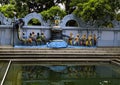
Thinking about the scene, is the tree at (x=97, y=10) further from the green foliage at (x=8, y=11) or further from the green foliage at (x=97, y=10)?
the green foliage at (x=8, y=11)

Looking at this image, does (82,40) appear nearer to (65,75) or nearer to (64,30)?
(64,30)

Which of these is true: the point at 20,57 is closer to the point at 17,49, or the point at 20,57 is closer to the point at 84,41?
the point at 17,49

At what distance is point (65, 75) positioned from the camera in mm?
10750

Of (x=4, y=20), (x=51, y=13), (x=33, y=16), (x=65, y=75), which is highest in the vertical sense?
(x=51, y=13)

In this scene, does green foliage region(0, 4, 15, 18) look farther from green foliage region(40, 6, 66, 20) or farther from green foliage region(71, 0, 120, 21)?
green foliage region(71, 0, 120, 21)

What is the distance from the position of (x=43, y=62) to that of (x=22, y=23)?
15.9 ft

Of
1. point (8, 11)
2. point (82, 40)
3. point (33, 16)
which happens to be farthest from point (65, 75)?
point (8, 11)

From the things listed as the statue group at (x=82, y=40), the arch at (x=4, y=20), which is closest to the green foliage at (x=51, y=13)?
the statue group at (x=82, y=40)

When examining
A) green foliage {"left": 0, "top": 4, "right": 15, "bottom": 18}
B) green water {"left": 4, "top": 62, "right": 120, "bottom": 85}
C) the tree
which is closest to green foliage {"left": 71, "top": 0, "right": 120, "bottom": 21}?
the tree

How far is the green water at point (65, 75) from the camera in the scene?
9.30 metres

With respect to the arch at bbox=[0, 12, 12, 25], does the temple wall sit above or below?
below

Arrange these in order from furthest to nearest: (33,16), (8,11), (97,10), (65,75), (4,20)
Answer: (8,11), (33,16), (4,20), (97,10), (65,75)

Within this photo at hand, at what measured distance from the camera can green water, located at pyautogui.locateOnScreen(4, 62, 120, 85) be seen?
9305 mm

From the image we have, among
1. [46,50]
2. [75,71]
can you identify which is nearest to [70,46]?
[46,50]
